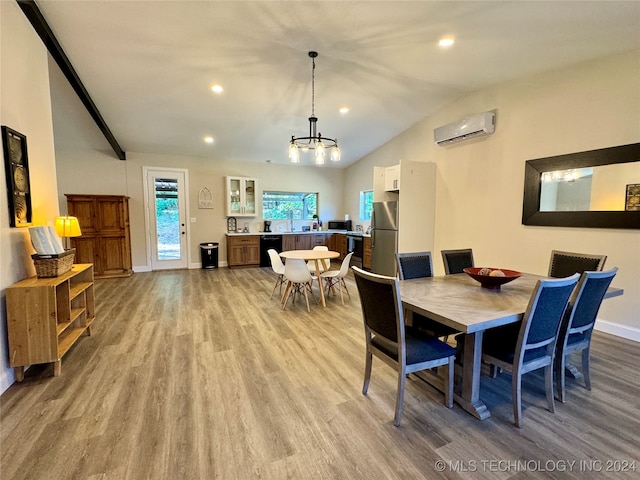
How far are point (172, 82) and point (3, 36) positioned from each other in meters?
1.75

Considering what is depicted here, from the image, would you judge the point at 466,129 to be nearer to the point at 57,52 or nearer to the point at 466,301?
the point at 466,301

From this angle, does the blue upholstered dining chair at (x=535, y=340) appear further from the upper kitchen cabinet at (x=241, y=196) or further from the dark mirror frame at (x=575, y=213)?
the upper kitchen cabinet at (x=241, y=196)

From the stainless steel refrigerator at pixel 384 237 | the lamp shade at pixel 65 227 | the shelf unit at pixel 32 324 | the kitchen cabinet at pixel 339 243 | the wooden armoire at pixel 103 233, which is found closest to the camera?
the shelf unit at pixel 32 324

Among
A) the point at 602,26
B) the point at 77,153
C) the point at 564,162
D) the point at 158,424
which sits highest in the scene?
the point at 602,26

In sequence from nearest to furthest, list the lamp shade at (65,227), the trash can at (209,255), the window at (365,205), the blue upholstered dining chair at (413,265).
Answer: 1. the blue upholstered dining chair at (413,265)
2. the lamp shade at (65,227)
3. the trash can at (209,255)
4. the window at (365,205)

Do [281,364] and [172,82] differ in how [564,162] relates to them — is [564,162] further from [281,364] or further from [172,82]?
[172,82]

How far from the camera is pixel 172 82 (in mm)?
3844

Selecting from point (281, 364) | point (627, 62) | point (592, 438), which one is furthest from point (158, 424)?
point (627, 62)

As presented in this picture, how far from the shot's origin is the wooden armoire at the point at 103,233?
18.1 ft

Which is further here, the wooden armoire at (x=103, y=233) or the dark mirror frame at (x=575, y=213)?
the wooden armoire at (x=103, y=233)

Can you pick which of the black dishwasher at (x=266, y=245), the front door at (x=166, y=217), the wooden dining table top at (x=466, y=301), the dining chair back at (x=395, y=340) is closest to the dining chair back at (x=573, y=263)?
the wooden dining table top at (x=466, y=301)

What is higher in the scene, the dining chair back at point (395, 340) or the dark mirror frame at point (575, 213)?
the dark mirror frame at point (575, 213)

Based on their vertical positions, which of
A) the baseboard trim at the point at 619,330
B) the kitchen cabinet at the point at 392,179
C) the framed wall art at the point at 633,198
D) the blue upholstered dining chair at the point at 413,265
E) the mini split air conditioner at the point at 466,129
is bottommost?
the baseboard trim at the point at 619,330

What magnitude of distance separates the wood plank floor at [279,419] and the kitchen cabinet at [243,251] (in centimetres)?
385
